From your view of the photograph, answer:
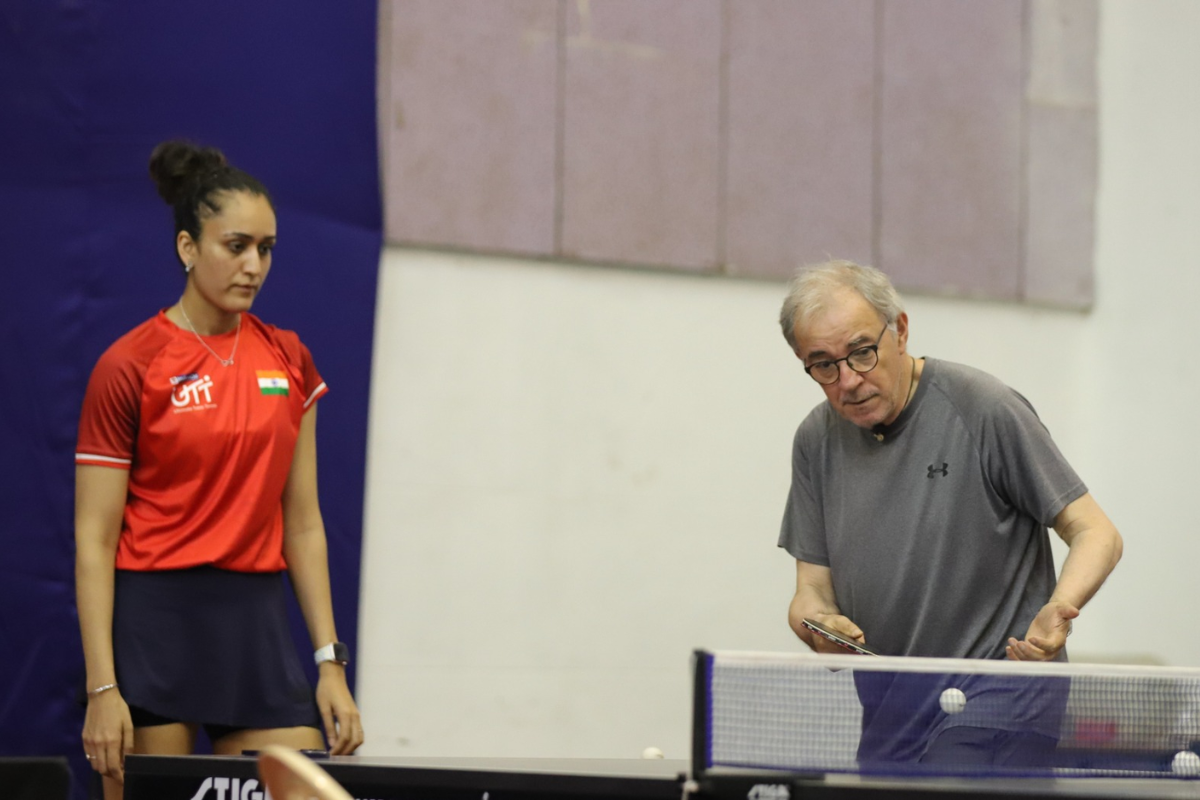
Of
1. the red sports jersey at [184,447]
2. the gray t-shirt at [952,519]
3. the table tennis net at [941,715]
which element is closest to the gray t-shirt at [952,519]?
the gray t-shirt at [952,519]

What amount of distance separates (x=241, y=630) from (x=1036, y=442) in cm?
170

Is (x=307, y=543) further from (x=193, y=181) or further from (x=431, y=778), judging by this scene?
(x=431, y=778)

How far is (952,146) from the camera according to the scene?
5.27m

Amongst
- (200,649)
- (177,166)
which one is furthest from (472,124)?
(200,649)

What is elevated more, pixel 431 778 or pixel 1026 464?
pixel 1026 464

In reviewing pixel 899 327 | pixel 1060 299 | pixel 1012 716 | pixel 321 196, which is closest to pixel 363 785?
pixel 1012 716

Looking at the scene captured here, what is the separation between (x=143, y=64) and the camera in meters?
4.13

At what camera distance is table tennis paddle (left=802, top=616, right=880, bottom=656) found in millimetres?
2438

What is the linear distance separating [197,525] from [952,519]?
1562mm

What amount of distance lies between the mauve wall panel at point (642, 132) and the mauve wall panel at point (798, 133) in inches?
4.1

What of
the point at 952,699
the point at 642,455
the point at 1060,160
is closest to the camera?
the point at 952,699

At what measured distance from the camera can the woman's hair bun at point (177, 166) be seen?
308 centimetres

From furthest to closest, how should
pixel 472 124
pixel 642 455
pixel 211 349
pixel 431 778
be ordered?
1. pixel 642 455
2. pixel 472 124
3. pixel 211 349
4. pixel 431 778

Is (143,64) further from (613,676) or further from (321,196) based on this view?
(613,676)
